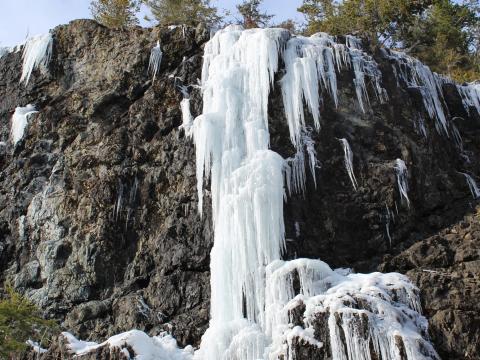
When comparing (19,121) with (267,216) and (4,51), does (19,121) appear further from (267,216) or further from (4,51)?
(267,216)

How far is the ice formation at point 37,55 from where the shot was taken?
52.6 ft

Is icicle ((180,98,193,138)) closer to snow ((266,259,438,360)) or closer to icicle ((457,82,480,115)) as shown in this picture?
snow ((266,259,438,360))

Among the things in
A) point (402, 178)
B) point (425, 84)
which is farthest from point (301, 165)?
point (425, 84)

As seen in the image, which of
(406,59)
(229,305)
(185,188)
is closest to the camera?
(229,305)

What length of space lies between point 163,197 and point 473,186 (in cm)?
639

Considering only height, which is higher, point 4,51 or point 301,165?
point 4,51

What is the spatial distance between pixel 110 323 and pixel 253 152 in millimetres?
4122

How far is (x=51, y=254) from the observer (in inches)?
518

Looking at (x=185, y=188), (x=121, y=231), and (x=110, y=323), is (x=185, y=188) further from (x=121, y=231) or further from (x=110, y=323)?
(x=110, y=323)

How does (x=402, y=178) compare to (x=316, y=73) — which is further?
(x=316, y=73)

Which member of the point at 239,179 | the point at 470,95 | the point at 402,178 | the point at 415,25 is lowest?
the point at 239,179

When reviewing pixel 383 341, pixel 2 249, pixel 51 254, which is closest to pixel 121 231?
pixel 51 254

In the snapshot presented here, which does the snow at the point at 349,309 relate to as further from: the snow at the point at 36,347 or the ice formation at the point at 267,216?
the snow at the point at 36,347

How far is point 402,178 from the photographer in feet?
41.9
